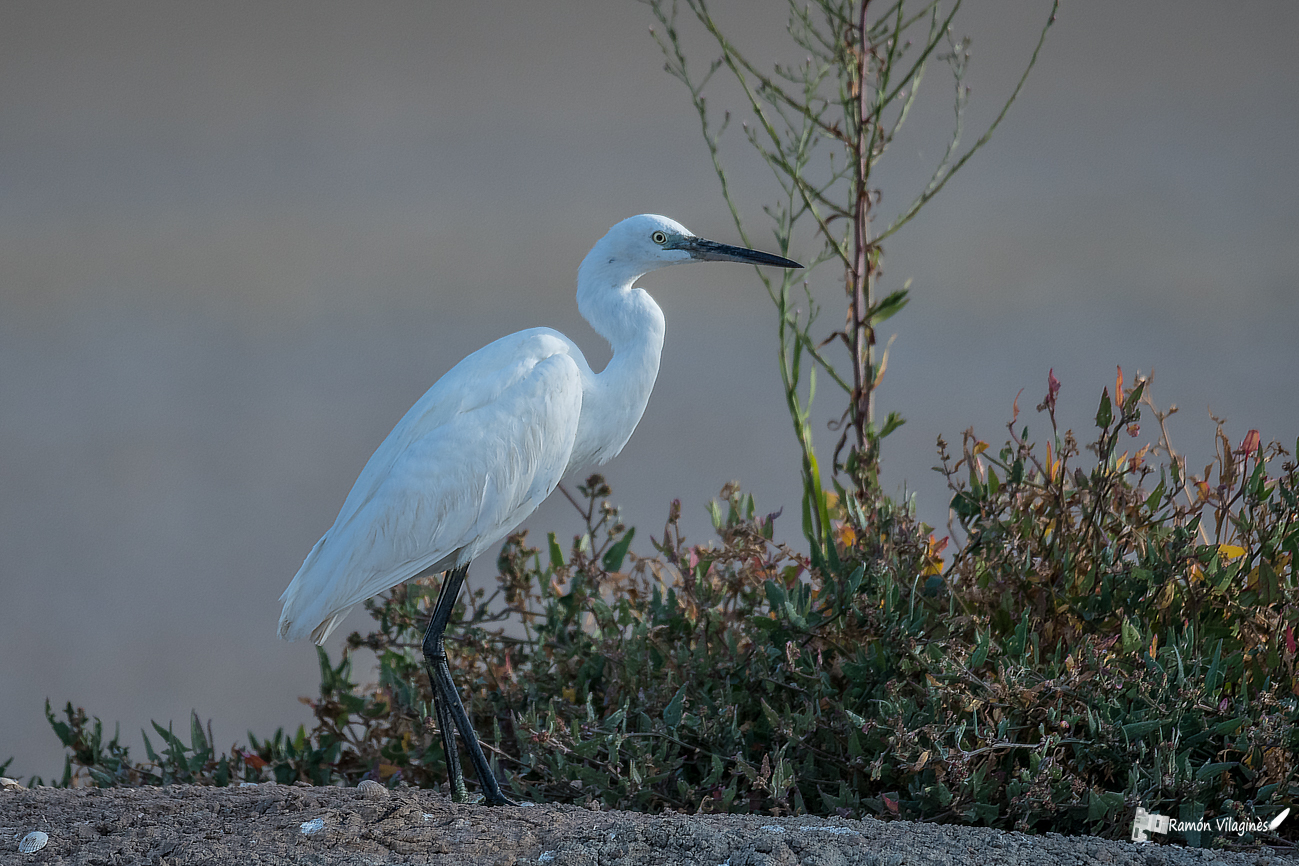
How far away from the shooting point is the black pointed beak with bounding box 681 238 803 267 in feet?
7.34

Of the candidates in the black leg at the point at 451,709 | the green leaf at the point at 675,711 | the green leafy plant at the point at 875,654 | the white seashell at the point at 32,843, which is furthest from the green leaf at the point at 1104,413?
the white seashell at the point at 32,843

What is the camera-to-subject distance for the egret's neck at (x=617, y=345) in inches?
87.2

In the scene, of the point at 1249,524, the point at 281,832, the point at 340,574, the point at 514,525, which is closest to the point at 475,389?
the point at 514,525

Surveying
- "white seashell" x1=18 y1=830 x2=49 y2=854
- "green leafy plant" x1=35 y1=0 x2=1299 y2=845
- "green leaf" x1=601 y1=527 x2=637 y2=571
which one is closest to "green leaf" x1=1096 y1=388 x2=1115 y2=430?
"green leafy plant" x1=35 y1=0 x2=1299 y2=845

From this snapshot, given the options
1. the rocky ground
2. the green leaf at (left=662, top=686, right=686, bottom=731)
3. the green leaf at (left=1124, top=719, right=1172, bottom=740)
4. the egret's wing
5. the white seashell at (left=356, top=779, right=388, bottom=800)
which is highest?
the egret's wing

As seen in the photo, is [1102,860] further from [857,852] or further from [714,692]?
[714,692]

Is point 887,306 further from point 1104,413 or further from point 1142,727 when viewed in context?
point 1142,727

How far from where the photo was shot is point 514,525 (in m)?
2.16

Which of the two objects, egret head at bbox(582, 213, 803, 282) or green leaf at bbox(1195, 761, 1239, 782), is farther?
egret head at bbox(582, 213, 803, 282)

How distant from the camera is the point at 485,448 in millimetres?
2043

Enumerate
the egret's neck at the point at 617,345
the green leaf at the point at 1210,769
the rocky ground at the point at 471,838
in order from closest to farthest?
the rocky ground at the point at 471,838 → the green leaf at the point at 1210,769 → the egret's neck at the point at 617,345

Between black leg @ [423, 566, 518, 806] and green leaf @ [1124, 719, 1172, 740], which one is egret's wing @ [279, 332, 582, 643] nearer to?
black leg @ [423, 566, 518, 806]

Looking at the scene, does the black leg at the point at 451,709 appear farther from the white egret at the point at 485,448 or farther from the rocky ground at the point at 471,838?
the rocky ground at the point at 471,838

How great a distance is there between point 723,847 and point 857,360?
1.42m
